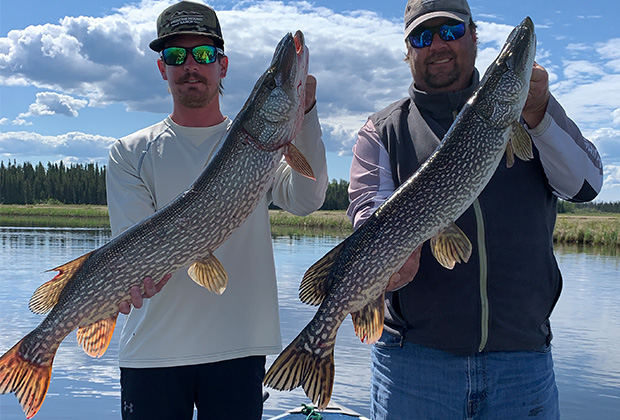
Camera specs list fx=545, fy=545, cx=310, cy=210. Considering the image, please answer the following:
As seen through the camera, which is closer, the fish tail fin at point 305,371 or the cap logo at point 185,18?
the fish tail fin at point 305,371

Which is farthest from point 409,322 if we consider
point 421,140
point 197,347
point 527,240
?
point 197,347

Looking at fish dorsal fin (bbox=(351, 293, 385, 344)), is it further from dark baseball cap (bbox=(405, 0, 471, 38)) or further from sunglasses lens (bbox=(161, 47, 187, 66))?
sunglasses lens (bbox=(161, 47, 187, 66))

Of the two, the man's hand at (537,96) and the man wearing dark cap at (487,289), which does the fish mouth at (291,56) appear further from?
the man's hand at (537,96)

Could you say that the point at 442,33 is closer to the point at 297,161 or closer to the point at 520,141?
the point at 520,141

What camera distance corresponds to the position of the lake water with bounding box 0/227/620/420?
7.32 meters

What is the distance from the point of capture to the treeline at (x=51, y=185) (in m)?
88.2

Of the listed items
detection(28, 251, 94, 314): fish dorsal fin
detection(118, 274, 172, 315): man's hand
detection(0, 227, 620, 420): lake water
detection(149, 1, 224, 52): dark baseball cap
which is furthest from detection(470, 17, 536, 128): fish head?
detection(0, 227, 620, 420): lake water

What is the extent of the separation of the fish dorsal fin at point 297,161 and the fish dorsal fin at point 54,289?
1334mm

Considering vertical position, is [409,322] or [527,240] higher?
[527,240]

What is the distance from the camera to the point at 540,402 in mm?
2998

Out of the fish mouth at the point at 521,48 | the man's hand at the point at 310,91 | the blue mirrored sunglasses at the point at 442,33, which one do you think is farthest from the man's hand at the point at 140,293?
the fish mouth at the point at 521,48

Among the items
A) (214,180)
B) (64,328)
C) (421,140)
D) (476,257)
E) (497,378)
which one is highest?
(421,140)

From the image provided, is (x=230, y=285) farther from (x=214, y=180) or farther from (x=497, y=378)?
(x=497, y=378)

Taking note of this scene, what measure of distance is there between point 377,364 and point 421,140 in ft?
4.49
